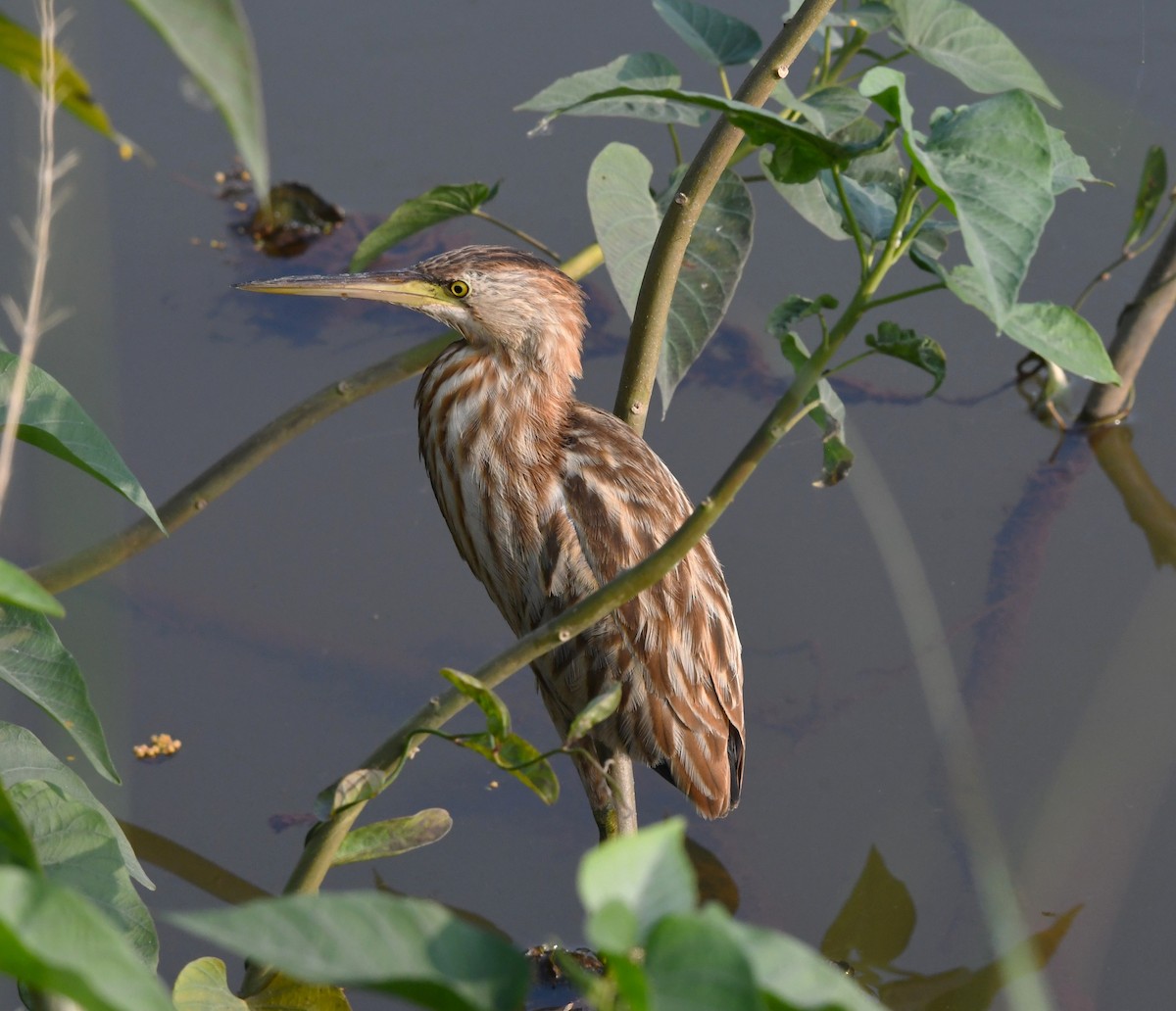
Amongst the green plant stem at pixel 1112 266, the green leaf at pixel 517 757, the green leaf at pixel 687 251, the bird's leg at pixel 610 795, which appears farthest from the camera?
the green plant stem at pixel 1112 266

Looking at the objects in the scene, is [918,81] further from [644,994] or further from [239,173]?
[644,994]

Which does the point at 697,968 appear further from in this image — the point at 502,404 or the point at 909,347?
the point at 502,404

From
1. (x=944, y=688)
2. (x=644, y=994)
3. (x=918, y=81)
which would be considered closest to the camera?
(x=644, y=994)

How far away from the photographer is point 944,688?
9.25 feet

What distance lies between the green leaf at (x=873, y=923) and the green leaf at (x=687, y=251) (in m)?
1.05

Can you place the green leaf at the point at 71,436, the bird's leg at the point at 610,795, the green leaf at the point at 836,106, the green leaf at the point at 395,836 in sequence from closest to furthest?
the green leaf at the point at 71,436 → the green leaf at the point at 395,836 → the green leaf at the point at 836,106 → the bird's leg at the point at 610,795

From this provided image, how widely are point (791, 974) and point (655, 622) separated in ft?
5.68

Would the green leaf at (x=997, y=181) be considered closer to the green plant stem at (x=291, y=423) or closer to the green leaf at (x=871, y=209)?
the green leaf at (x=871, y=209)

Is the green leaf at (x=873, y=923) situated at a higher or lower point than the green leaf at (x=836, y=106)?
lower

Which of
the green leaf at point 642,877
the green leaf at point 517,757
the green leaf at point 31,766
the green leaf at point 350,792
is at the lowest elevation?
the green leaf at point 31,766

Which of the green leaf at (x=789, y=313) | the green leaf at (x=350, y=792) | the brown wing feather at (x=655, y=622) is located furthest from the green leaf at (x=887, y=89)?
the brown wing feather at (x=655, y=622)

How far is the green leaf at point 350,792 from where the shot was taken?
1.29m

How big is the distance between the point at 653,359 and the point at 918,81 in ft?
7.02

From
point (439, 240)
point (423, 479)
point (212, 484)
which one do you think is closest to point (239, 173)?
point (439, 240)
